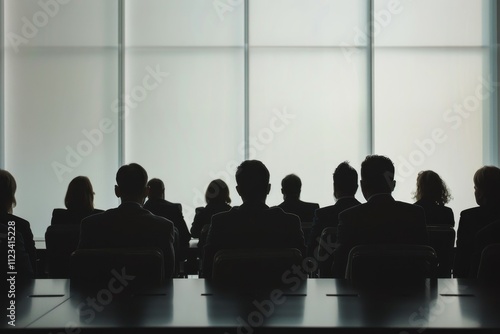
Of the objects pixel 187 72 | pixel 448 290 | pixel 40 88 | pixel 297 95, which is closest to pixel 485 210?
pixel 448 290

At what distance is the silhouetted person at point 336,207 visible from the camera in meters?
4.28

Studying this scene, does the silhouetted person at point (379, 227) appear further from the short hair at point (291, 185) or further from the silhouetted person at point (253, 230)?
the short hair at point (291, 185)

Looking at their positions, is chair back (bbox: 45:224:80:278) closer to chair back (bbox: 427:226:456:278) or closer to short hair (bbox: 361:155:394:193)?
short hair (bbox: 361:155:394:193)

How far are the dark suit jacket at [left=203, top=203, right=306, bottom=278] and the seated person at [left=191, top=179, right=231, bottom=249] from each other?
2.11m

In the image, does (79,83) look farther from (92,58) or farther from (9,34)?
(9,34)

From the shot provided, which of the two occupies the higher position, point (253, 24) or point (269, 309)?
point (253, 24)

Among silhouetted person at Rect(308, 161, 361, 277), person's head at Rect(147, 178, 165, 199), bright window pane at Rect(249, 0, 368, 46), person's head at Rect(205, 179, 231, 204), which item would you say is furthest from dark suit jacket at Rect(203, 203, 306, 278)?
bright window pane at Rect(249, 0, 368, 46)

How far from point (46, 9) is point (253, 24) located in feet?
9.89

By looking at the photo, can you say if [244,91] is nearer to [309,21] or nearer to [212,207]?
[309,21]

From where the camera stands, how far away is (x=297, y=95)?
8.70 metres

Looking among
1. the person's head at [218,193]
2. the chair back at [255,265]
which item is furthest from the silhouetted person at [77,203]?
the chair back at [255,265]

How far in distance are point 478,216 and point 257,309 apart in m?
2.49

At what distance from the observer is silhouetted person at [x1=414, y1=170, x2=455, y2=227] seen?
15.6 feet

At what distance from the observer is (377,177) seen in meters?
3.43
